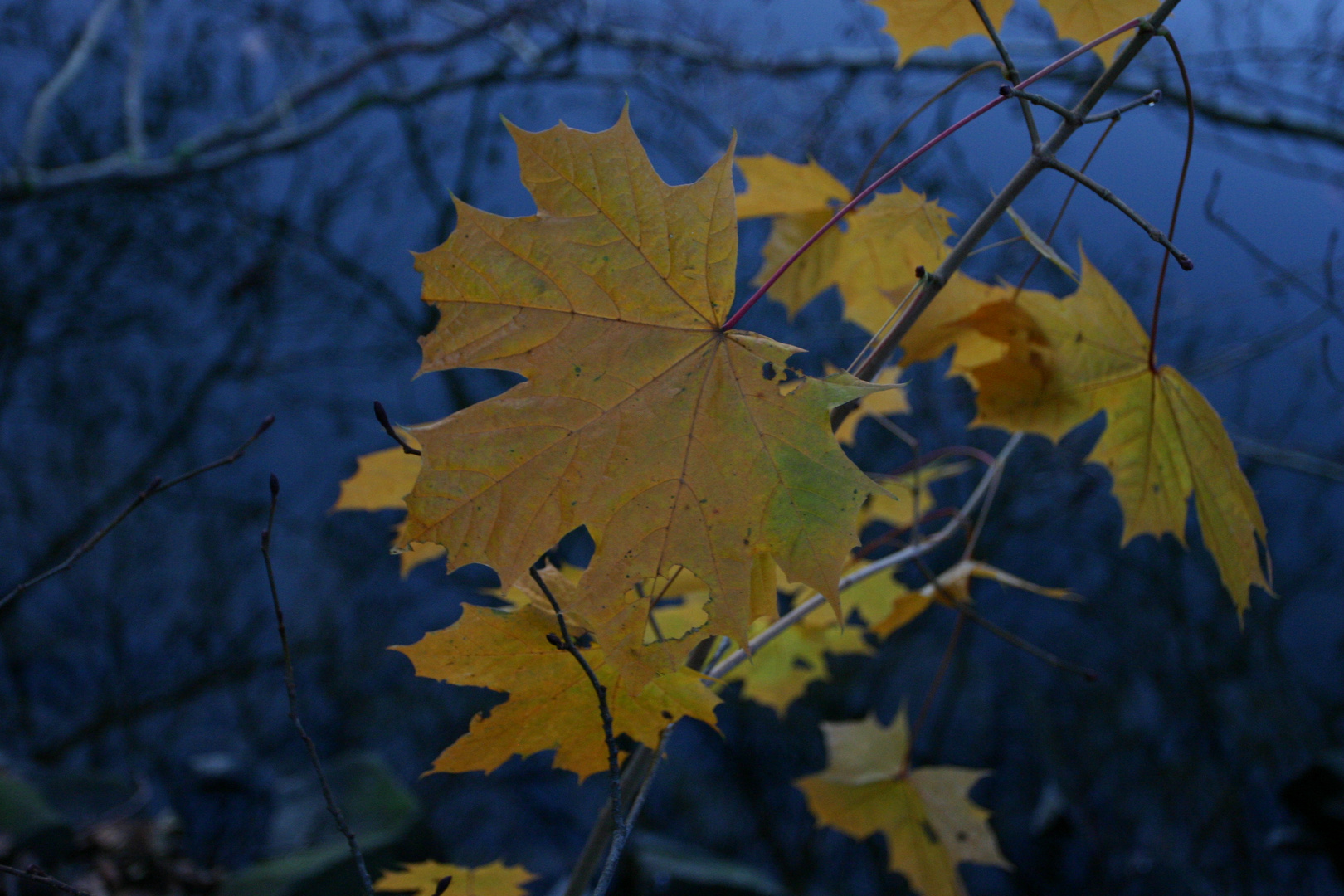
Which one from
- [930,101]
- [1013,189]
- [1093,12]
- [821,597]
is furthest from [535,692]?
[1093,12]

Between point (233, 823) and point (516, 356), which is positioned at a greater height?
point (516, 356)

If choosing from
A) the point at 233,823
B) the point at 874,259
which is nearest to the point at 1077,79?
the point at 874,259

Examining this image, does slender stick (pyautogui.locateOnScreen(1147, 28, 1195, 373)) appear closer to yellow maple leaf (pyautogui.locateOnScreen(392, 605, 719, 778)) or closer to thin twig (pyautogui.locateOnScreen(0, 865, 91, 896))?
yellow maple leaf (pyautogui.locateOnScreen(392, 605, 719, 778))

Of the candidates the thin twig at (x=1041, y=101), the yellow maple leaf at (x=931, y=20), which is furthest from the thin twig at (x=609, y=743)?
the yellow maple leaf at (x=931, y=20)

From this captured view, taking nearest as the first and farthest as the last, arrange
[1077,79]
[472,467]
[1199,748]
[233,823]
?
[472,467]
[1077,79]
[233,823]
[1199,748]

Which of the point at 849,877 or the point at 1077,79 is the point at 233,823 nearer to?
the point at 849,877

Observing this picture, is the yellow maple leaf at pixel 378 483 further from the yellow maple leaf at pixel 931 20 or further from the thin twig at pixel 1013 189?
the yellow maple leaf at pixel 931 20
